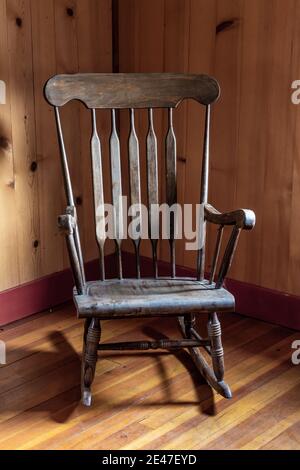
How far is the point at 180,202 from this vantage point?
9.82 feet

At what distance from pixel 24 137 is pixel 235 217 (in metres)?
1.07

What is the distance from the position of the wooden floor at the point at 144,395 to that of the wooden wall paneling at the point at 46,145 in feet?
1.12

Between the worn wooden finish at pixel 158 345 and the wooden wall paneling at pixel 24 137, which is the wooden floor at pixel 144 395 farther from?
the wooden wall paneling at pixel 24 137

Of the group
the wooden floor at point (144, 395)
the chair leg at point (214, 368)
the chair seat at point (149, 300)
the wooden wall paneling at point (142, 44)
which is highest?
the wooden wall paneling at point (142, 44)

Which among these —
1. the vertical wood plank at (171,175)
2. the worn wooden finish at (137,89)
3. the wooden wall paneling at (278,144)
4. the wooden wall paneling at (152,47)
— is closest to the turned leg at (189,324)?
the vertical wood plank at (171,175)

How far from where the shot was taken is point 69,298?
119 inches

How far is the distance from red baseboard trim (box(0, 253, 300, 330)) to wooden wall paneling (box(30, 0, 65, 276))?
7 cm

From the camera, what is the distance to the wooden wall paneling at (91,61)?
2.87 m

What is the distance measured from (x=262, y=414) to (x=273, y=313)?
0.72m

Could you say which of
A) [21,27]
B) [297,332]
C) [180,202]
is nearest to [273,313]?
[297,332]

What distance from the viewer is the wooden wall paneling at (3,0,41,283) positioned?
2598 mm

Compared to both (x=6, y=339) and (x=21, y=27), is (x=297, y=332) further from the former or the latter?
(x=21, y=27)
